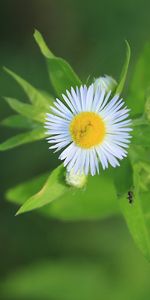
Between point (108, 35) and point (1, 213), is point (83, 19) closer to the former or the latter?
point (108, 35)

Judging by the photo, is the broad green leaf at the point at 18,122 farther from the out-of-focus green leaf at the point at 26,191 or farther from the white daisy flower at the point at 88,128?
the white daisy flower at the point at 88,128

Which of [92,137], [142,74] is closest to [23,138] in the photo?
[92,137]

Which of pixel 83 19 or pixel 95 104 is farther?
pixel 83 19

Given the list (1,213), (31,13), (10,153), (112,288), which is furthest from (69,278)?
(31,13)

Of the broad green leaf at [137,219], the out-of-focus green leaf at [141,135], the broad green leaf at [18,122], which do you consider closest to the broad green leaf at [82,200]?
the broad green leaf at [18,122]

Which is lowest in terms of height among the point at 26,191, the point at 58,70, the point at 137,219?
the point at 137,219

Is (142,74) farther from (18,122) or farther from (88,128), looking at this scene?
(88,128)
